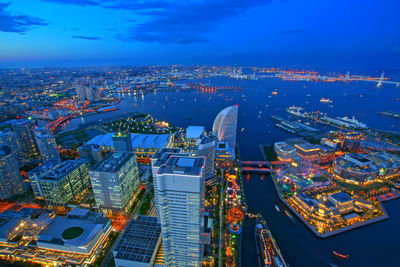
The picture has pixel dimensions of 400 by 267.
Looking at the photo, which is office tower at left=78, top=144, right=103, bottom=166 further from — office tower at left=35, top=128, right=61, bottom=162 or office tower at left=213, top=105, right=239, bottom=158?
office tower at left=213, top=105, right=239, bottom=158

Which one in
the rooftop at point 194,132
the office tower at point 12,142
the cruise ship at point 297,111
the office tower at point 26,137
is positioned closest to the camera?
the office tower at point 12,142

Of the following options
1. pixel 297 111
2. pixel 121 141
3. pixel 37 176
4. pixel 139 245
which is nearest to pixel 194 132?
pixel 121 141

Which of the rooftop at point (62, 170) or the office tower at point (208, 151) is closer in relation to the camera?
the rooftop at point (62, 170)

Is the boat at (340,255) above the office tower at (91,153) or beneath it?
beneath

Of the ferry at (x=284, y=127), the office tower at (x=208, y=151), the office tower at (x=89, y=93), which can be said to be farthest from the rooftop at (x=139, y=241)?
the office tower at (x=89, y=93)

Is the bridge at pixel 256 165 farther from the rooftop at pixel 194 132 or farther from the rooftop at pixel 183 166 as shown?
the rooftop at pixel 183 166

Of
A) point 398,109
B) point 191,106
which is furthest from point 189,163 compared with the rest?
point 398,109

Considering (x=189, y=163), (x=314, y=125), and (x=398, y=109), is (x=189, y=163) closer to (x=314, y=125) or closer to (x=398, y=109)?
(x=314, y=125)
